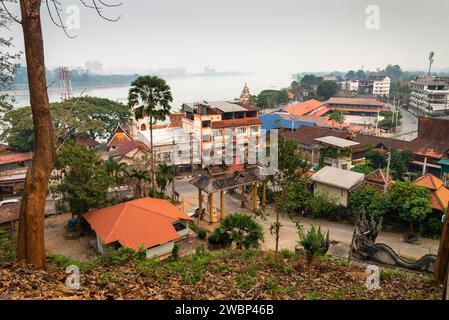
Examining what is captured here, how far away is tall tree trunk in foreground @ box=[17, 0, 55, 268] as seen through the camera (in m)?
5.49

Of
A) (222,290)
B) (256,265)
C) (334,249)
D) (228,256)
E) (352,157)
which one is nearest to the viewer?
(222,290)

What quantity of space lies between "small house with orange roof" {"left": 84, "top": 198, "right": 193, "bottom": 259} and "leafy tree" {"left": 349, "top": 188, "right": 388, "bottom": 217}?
974 cm

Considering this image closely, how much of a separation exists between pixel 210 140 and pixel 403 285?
81.0 ft

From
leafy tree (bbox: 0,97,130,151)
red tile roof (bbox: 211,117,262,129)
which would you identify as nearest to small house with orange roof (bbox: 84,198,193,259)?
leafy tree (bbox: 0,97,130,151)

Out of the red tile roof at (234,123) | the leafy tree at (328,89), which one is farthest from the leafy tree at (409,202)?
the leafy tree at (328,89)

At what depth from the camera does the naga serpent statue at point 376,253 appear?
1091cm

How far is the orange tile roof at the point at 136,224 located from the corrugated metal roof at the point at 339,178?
9.98 m

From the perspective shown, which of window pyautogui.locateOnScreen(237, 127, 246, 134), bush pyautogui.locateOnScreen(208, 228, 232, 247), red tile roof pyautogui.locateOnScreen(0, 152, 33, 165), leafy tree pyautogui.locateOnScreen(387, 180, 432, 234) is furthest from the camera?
window pyautogui.locateOnScreen(237, 127, 246, 134)

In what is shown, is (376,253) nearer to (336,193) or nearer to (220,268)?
(220,268)

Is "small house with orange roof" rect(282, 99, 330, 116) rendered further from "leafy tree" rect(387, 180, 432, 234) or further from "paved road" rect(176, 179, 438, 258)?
"leafy tree" rect(387, 180, 432, 234)

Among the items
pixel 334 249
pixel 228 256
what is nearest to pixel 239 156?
pixel 334 249
